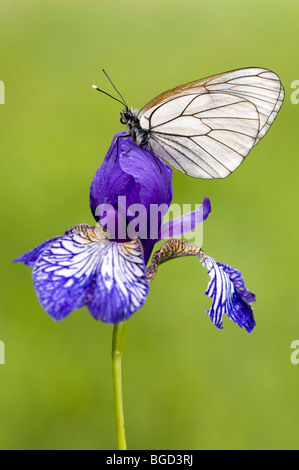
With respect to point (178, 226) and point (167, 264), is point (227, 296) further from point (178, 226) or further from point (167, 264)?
point (167, 264)

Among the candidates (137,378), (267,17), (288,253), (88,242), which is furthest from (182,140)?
(267,17)

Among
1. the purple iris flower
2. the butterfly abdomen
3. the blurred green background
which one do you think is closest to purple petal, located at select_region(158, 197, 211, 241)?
the purple iris flower

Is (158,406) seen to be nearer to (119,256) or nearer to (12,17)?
(119,256)

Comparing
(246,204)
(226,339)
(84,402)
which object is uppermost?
(246,204)

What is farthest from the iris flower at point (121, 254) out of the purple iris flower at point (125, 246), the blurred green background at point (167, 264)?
the blurred green background at point (167, 264)

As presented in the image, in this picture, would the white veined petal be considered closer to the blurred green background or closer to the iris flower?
the iris flower

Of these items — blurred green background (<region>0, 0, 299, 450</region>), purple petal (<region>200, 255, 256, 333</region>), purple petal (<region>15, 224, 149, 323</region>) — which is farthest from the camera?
blurred green background (<region>0, 0, 299, 450</region>)

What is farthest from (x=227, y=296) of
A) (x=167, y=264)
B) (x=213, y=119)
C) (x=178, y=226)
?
(x=167, y=264)
